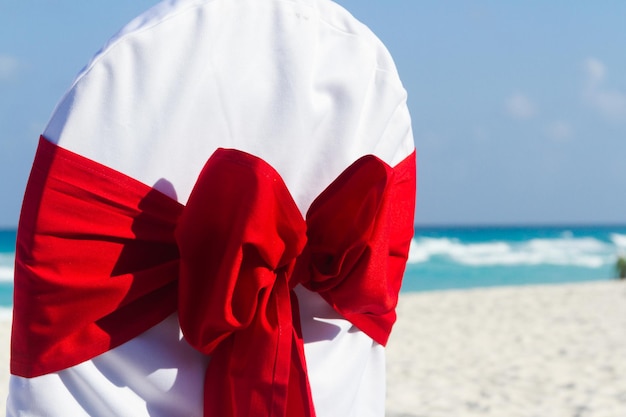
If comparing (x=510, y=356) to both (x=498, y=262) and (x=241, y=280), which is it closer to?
(x=241, y=280)

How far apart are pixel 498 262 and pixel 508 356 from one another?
16.3 metres

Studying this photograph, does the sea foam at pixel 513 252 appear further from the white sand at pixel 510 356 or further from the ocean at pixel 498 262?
the white sand at pixel 510 356

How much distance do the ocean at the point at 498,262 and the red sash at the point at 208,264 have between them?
42.5ft

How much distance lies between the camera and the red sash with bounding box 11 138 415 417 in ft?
3.26

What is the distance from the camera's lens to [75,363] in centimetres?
101

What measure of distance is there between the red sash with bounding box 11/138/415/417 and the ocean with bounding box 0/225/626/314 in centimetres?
1297

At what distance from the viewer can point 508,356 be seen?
487 cm

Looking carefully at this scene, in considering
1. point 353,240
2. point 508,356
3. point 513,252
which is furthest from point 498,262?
point 353,240

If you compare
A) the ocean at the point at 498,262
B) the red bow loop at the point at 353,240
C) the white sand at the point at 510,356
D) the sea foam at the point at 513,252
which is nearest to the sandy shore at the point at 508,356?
the white sand at the point at 510,356

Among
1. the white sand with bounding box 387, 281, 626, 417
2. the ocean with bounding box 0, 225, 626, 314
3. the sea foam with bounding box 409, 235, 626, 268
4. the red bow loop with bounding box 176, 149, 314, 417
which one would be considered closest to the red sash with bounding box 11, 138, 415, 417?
the red bow loop with bounding box 176, 149, 314, 417

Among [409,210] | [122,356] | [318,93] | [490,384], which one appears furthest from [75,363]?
[490,384]

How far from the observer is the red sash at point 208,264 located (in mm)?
994

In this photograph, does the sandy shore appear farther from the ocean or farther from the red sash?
the ocean

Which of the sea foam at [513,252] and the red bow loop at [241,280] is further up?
the red bow loop at [241,280]
